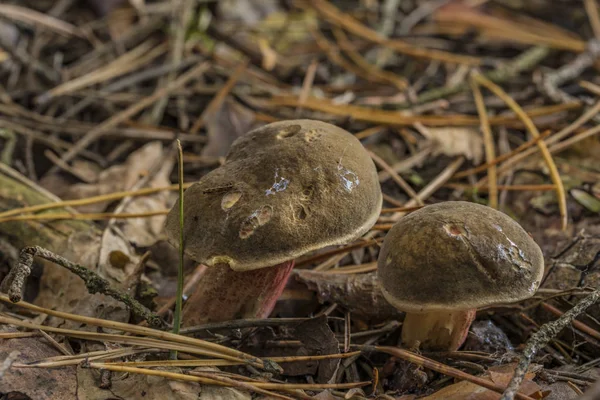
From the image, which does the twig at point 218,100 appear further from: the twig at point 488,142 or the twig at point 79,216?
the twig at point 488,142

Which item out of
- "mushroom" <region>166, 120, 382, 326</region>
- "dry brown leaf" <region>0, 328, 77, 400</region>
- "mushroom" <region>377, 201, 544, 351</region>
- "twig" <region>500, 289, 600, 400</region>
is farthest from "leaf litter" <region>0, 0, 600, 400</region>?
"mushroom" <region>166, 120, 382, 326</region>

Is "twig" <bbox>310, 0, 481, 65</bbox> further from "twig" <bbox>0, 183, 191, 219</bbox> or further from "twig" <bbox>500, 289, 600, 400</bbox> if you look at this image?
"twig" <bbox>500, 289, 600, 400</bbox>

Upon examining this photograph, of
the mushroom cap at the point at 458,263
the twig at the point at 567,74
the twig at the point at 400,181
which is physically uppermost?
the mushroom cap at the point at 458,263

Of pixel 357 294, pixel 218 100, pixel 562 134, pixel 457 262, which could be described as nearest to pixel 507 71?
pixel 562 134

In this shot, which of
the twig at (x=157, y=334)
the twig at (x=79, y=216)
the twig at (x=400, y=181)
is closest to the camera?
the twig at (x=157, y=334)

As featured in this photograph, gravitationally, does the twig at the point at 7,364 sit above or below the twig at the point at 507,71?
above

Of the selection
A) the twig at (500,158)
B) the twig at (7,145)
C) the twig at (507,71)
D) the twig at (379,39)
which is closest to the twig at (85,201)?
the twig at (7,145)
